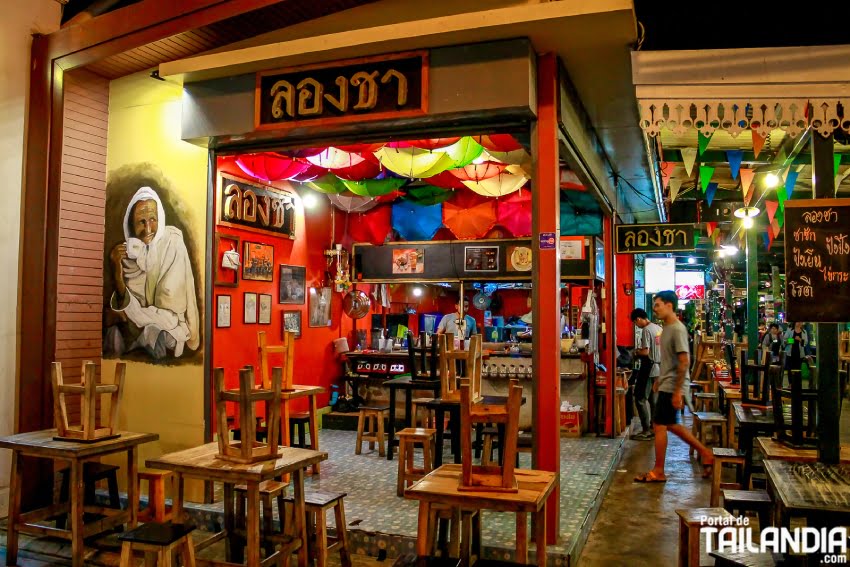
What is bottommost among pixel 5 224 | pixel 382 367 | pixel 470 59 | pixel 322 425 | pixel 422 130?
pixel 322 425

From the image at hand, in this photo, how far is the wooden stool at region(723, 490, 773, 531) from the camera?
4.03 metres

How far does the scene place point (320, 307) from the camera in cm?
974

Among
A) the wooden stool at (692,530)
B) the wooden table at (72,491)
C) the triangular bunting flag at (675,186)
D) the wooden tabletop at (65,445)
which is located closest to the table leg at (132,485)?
the wooden table at (72,491)

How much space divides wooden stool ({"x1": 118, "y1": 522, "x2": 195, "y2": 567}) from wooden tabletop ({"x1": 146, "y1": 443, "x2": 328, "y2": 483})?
12.1 inches

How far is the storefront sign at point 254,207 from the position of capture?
748 centimetres

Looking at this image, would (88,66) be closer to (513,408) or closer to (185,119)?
(185,119)

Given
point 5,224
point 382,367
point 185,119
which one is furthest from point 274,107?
point 382,367

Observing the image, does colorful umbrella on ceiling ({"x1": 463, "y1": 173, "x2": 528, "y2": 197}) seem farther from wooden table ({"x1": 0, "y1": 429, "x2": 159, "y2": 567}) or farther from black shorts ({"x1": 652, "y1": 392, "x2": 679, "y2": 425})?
wooden table ({"x1": 0, "y1": 429, "x2": 159, "y2": 567})

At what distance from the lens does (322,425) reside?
30.7ft

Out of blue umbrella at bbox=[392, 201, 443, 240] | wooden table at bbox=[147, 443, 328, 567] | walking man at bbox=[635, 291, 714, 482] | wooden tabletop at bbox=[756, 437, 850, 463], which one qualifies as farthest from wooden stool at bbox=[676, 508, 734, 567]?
blue umbrella at bbox=[392, 201, 443, 240]

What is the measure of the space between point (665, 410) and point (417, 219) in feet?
15.8

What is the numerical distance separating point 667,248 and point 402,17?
4908 millimetres

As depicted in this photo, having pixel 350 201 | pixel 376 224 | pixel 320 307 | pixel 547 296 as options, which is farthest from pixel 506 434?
pixel 376 224

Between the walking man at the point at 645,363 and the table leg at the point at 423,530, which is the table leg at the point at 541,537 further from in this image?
the walking man at the point at 645,363
